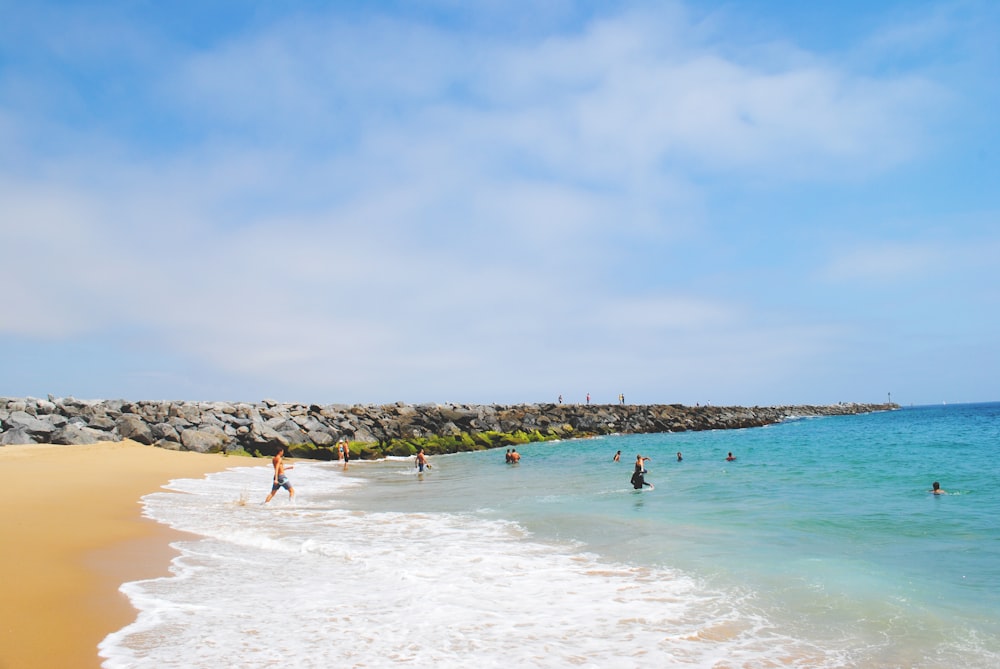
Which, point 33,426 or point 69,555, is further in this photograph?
point 33,426

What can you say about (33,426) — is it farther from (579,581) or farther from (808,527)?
(808,527)

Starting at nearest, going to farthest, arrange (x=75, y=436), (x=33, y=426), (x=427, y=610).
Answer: (x=427, y=610) → (x=33, y=426) → (x=75, y=436)

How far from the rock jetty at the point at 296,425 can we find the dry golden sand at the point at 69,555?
9.63 m

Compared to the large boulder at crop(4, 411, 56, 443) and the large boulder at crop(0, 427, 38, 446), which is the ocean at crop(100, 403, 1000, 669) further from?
the large boulder at crop(4, 411, 56, 443)

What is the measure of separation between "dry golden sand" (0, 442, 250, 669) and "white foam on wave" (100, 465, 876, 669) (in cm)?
36

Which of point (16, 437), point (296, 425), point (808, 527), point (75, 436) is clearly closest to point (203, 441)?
point (75, 436)

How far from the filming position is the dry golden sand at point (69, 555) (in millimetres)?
6168

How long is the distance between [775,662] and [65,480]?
59.9ft

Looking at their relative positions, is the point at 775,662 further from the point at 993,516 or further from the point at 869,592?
the point at 993,516

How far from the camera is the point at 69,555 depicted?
31.0 ft

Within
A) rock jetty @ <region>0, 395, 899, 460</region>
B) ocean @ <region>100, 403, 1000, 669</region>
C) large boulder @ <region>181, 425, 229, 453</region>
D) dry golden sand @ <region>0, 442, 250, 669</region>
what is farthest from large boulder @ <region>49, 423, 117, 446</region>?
ocean @ <region>100, 403, 1000, 669</region>

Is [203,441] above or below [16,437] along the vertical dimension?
below

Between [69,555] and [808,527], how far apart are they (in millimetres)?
13084

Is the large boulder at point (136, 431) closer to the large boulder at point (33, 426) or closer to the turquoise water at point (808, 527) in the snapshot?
the large boulder at point (33, 426)
